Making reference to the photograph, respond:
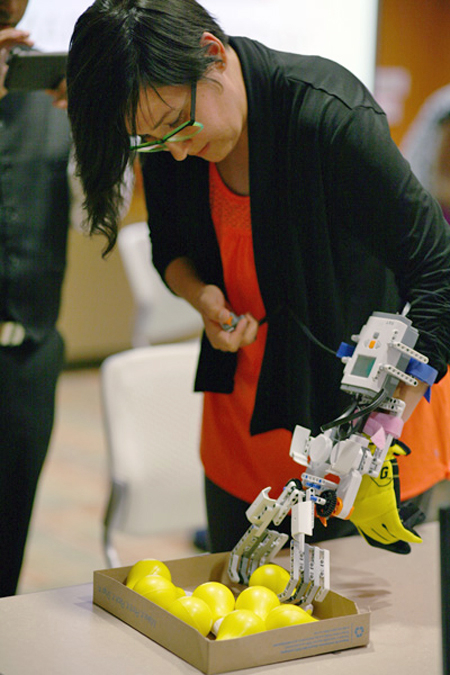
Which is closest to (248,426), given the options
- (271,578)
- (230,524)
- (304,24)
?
(230,524)

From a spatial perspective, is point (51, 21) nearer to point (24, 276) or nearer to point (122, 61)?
point (24, 276)

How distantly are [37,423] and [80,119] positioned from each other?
84 cm

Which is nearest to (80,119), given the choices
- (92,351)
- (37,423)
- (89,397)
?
(37,423)

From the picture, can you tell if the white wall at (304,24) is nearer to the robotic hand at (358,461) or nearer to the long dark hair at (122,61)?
the long dark hair at (122,61)

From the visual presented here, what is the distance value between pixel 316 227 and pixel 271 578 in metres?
0.53

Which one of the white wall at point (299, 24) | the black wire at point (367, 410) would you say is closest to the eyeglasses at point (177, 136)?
the black wire at point (367, 410)

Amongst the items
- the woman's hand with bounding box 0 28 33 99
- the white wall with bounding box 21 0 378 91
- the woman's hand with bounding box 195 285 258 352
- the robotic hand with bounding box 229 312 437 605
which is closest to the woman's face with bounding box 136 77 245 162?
the woman's hand with bounding box 195 285 258 352

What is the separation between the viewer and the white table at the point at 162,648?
1082 millimetres

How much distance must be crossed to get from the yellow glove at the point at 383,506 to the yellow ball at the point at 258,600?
172mm

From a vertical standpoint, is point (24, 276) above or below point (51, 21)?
below

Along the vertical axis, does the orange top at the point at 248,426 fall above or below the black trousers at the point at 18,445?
above

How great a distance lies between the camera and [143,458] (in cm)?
217

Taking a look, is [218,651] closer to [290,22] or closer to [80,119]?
[80,119]

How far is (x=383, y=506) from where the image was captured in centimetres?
126
